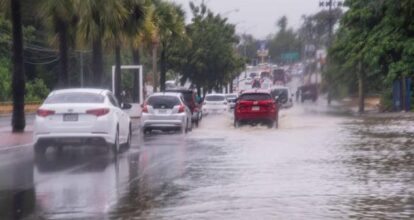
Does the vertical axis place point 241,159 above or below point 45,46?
below

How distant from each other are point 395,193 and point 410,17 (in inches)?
1388

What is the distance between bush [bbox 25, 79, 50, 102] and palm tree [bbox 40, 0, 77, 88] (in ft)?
130

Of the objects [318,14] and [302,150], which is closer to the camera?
[302,150]

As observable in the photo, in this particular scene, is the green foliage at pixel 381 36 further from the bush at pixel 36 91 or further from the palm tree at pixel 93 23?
the bush at pixel 36 91

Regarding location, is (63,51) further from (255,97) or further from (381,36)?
(381,36)

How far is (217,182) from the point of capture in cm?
1557

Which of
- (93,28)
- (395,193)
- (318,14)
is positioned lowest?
(395,193)

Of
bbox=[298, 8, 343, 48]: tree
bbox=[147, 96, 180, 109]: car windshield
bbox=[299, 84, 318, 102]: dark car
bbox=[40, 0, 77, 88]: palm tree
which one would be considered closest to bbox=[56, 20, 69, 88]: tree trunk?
bbox=[40, 0, 77, 88]: palm tree

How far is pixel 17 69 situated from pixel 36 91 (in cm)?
4658

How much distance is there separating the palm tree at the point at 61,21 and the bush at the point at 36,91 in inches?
1564

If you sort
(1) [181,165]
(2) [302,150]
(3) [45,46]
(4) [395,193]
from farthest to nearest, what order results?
(3) [45,46] < (2) [302,150] < (1) [181,165] < (4) [395,193]

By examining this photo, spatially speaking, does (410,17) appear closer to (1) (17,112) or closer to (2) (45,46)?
(1) (17,112)

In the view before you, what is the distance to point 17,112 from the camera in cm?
3189

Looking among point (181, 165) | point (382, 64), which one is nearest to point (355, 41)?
point (382, 64)
